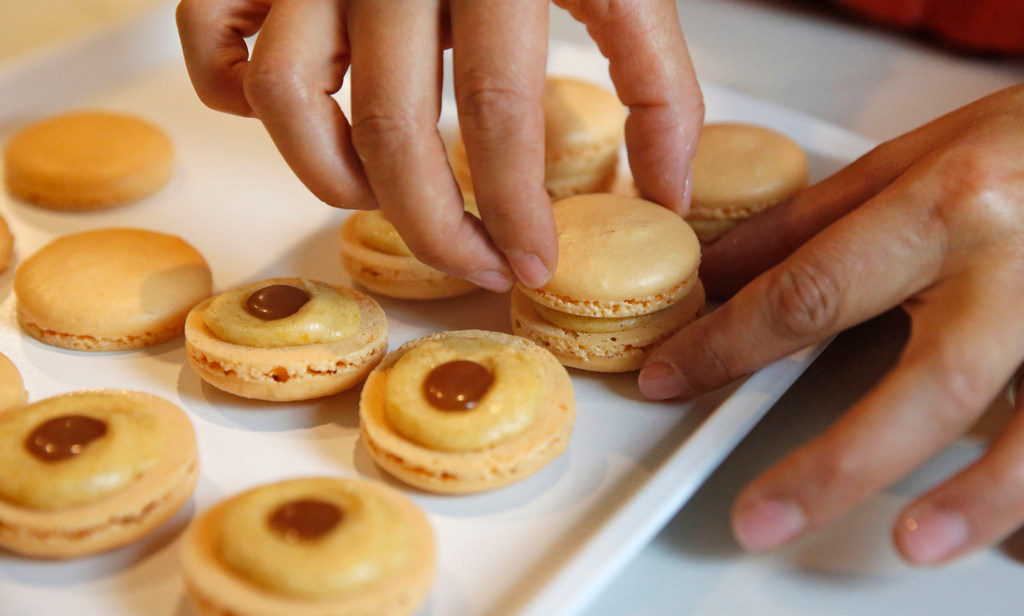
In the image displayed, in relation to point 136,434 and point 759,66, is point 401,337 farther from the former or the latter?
point 759,66

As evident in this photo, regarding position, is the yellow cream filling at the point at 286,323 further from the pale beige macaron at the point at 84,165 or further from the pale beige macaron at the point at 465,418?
the pale beige macaron at the point at 84,165

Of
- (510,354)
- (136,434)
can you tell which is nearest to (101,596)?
(136,434)

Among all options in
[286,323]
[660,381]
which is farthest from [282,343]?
[660,381]

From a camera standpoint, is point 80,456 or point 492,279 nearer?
point 80,456

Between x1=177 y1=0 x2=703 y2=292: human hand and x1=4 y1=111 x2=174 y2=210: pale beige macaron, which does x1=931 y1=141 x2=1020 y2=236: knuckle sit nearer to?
x1=177 y1=0 x2=703 y2=292: human hand

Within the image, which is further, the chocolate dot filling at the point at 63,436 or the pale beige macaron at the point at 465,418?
the pale beige macaron at the point at 465,418

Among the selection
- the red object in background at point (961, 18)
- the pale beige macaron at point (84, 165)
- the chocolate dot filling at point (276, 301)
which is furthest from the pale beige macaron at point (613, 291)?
the red object in background at point (961, 18)

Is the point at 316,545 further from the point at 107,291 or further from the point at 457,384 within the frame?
the point at 107,291
